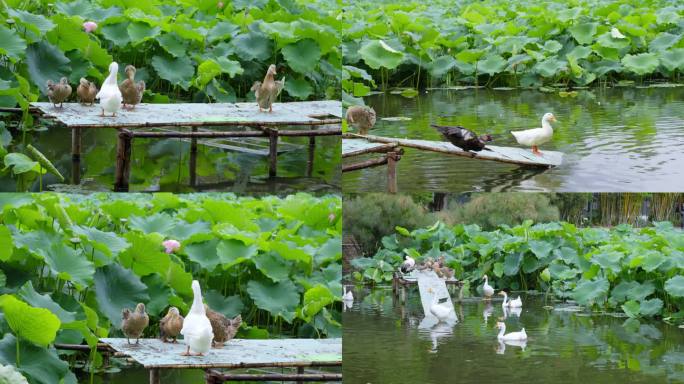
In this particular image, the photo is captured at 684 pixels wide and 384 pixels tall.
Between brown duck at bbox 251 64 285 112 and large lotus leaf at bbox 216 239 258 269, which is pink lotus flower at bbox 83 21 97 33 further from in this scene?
large lotus leaf at bbox 216 239 258 269

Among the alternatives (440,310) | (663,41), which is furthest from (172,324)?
(663,41)

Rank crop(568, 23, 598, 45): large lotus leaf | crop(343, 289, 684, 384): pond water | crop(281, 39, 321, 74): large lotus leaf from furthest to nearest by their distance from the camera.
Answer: crop(568, 23, 598, 45): large lotus leaf → crop(281, 39, 321, 74): large lotus leaf → crop(343, 289, 684, 384): pond water

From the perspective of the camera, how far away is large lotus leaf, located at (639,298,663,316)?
5.67m

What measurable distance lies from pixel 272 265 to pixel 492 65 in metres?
3.38

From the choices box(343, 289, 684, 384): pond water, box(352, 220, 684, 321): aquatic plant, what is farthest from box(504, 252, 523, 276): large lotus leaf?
box(343, 289, 684, 384): pond water

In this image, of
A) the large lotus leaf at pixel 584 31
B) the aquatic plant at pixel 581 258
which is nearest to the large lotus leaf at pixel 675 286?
the aquatic plant at pixel 581 258

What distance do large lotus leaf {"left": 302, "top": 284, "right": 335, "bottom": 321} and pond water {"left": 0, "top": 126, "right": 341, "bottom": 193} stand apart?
0.71 m

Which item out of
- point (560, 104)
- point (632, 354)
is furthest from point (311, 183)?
point (560, 104)

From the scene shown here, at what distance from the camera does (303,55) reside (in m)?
5.81

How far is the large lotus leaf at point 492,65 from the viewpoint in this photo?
23.0 ft

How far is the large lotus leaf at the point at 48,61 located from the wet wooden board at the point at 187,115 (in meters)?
→ 0.45

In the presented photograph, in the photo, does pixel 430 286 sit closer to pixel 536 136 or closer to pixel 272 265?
pixel 536 136

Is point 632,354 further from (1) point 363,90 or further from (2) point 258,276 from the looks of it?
(1) point 363,90

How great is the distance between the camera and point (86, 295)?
3.66 m
